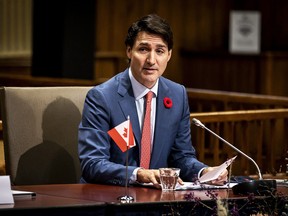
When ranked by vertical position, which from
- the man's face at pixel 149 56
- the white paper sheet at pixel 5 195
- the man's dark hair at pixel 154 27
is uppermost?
the man's dark hair at pixel 154 27

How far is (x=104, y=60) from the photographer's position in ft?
43.3

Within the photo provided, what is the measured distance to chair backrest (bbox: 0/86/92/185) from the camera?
15.0 feet

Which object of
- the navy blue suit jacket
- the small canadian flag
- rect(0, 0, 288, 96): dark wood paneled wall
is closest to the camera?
the small canadian flag

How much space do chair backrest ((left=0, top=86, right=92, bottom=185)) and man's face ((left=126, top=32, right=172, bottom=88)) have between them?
510mm

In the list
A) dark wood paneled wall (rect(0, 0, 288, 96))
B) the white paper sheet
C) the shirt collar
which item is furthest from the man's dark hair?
dark wood paneled wall (rect(0, 0, 288, 96))

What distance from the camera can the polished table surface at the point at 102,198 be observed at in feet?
10.9

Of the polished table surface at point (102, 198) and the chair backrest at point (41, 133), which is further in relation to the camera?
the chair backrest at point (41, 133)

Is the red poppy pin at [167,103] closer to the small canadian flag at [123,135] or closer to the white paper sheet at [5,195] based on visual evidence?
the small canadian flag at [123,135]

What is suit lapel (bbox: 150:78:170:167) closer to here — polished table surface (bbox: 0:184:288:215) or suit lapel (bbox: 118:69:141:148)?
suit lapel (bbox: 118:69:141:148)

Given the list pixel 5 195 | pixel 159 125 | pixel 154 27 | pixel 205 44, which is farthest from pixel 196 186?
pixel 205 44

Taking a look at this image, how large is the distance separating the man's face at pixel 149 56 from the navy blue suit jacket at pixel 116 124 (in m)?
0.12

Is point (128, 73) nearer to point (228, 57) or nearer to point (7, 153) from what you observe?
point (7, 153)

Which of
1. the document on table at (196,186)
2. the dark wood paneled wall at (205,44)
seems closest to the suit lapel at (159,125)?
the document on table at (196,186)

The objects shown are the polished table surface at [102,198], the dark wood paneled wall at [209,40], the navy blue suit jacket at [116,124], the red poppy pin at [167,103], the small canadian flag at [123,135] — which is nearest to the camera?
the polished table surface at [102,198]
